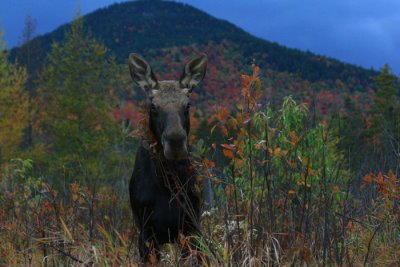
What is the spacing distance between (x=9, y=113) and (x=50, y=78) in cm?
326

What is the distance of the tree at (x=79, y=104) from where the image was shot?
2609cm

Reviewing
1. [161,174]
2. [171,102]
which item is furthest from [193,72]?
[161,174]

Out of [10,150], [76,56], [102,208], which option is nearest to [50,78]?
[76,56]

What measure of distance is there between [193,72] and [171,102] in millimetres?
596

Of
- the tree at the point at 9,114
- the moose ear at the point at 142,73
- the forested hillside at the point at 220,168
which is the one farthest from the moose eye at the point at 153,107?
the tree at the point at 9,114

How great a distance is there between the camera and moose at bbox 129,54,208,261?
15.8ft

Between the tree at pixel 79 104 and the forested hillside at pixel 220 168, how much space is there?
0.23 feet

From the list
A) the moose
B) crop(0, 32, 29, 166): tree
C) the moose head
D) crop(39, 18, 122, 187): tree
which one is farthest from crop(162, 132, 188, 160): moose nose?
crop(0, 32, 29, 166): tree

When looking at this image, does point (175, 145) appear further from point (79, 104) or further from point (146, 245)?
point (79, 104)

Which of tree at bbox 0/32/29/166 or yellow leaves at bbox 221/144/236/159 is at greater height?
yellow leaves at bbox 221/144/236/159

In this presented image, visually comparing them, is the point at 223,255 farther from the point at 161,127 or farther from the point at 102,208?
the point at 102,208

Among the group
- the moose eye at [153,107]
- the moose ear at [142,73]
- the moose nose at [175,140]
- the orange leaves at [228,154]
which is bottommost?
the orange leaves at [228,154]

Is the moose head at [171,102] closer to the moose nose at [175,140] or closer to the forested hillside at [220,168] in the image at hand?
the moose nose at [175,140]

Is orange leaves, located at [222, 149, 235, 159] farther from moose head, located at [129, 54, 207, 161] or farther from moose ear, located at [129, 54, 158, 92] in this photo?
moose ear, located at [129, 54, 158, 92]
